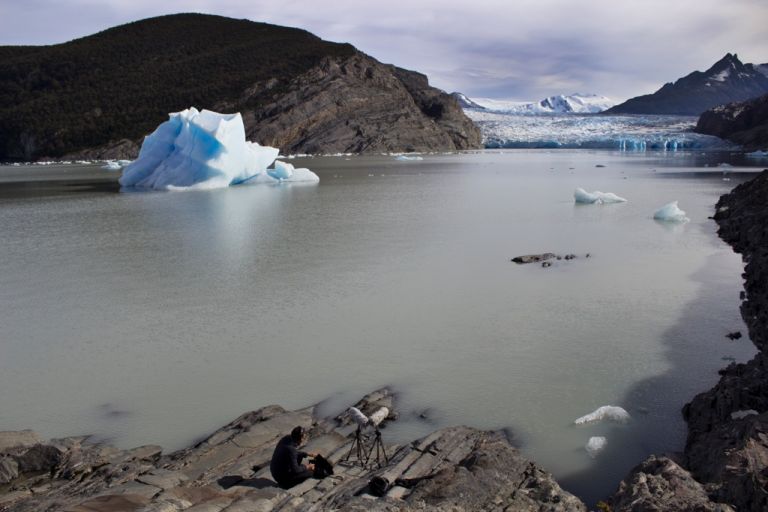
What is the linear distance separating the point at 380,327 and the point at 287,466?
4.69 metres

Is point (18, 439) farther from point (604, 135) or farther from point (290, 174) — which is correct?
point (604, 135)

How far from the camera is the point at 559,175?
40.2 meters

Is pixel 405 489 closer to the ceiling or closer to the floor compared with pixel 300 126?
closer to the floor

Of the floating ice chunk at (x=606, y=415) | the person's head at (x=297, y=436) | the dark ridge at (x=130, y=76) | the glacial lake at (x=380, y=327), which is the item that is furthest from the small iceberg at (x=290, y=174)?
the dark ridge at (x=130, y=76)

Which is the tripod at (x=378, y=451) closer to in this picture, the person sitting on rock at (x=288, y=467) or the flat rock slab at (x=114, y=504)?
the person sitting on rock at (x=288, y=467)

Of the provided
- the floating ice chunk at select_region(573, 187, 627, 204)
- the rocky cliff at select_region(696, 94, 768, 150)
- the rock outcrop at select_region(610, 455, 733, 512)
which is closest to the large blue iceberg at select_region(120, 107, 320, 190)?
the floating ice chunk at select_region(573, 187, 627, 204)

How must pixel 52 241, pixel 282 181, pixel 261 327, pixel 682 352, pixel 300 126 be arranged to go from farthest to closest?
pixel 300 126, pixel 282 181, pixel 52 241, pixel 261 327, pixel 682 352

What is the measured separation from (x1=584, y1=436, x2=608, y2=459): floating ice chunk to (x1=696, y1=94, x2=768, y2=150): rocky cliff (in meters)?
75.9

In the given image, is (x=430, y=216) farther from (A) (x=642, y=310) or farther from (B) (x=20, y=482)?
(B) (x=20, y=482)

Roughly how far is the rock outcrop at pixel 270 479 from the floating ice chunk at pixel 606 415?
0.98 m

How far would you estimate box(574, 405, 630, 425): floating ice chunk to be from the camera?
6.47 meters

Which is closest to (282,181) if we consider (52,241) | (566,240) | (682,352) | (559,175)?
(559,175)

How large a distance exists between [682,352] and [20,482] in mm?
7526

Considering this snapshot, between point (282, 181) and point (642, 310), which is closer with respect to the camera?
point (642, 310)
